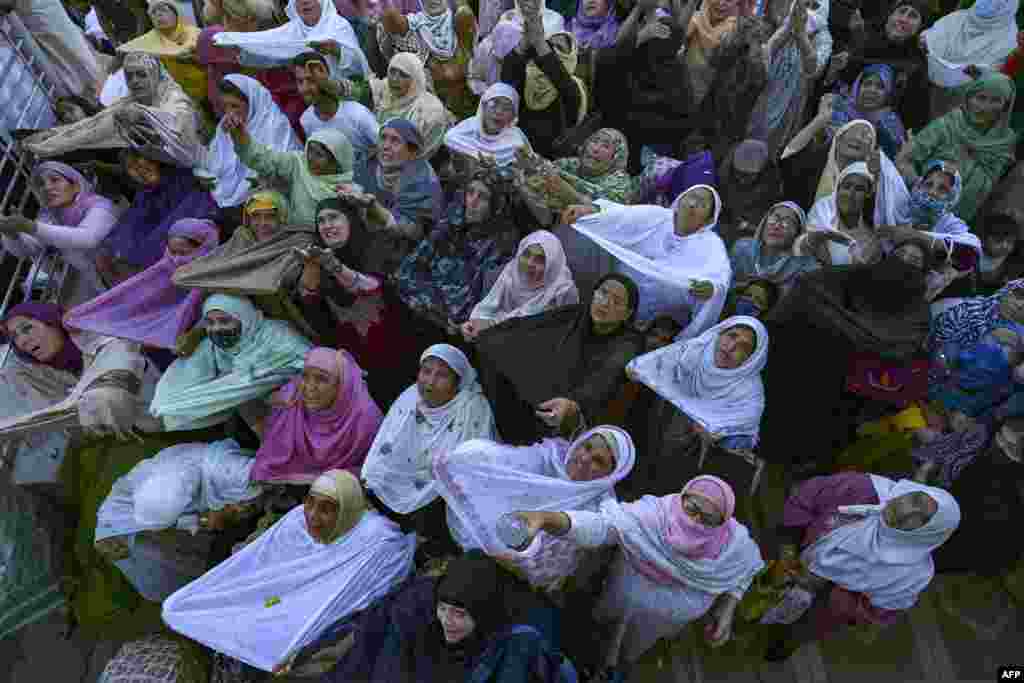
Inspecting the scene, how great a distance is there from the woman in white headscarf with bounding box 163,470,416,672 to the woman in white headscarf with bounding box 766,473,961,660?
6.60ft

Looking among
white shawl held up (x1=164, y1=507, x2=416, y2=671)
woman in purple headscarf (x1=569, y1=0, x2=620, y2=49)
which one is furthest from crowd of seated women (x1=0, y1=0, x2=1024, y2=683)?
woman in purple headscarf (x1=569, y1=0, x2=620, y2=49)

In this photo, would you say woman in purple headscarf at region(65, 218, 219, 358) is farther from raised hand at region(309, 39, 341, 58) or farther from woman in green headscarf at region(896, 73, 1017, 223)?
woman in green headscarf at region(896, 73, 1017, 223)

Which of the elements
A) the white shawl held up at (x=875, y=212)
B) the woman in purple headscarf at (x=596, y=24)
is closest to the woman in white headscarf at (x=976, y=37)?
the white shawl held up at (x=875, y=212)

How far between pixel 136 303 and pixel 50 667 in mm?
2168

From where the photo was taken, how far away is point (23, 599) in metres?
3.56

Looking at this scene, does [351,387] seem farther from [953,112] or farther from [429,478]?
[953,112]

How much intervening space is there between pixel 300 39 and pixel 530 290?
3.05 meters

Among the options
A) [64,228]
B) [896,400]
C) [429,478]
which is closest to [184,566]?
[429,478]

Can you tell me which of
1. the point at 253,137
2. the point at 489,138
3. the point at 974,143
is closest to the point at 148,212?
the point at 253,137

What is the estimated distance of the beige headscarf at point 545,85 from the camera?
4887 mm

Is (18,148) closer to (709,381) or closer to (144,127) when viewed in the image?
(144,127)

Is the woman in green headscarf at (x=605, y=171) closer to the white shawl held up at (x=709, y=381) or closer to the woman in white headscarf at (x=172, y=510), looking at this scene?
the white shawl held up at (x=709, y=381)

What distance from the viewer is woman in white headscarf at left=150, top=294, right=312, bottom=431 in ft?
11.6

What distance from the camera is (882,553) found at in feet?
9.98
